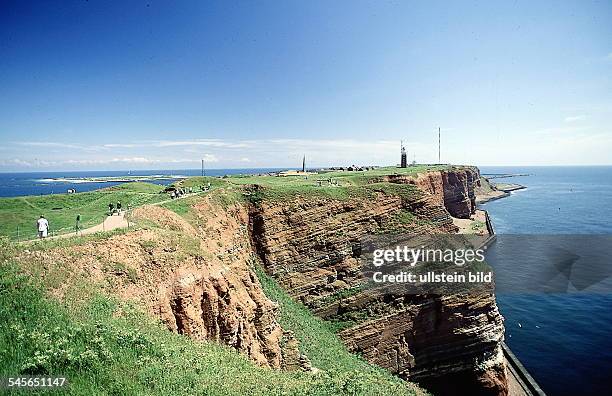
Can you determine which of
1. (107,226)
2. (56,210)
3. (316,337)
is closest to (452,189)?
(316,337)

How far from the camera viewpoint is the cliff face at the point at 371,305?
29875 millimetres

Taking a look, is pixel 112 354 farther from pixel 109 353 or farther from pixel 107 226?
pixel 107 226

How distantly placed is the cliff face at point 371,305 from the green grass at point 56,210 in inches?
453

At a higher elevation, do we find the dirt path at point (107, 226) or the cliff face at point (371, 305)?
the dirt path at point (107, 226)

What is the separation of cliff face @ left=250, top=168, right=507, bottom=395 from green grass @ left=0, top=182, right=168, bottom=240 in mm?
11518

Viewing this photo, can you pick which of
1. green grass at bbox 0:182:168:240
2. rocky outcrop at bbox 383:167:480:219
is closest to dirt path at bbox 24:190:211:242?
green grass at bbox 0:182:168:240

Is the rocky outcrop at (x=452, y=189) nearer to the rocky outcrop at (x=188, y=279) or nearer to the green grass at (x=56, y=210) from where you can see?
the rocky outcrop at (x=188, y=279)

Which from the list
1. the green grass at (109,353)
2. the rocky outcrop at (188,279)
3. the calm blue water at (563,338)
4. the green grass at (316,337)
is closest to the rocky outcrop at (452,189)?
the calm blue water at (563,338)

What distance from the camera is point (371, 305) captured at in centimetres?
3241

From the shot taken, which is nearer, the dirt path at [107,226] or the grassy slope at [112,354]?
the grassy slope at [112,354]

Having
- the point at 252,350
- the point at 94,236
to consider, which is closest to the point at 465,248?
the point at 252,350

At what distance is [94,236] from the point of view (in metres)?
17.0

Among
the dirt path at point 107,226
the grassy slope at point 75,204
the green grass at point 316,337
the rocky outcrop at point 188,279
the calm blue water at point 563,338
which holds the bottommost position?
the calm blue water at point 563,338

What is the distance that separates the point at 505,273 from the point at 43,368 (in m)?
58.4
